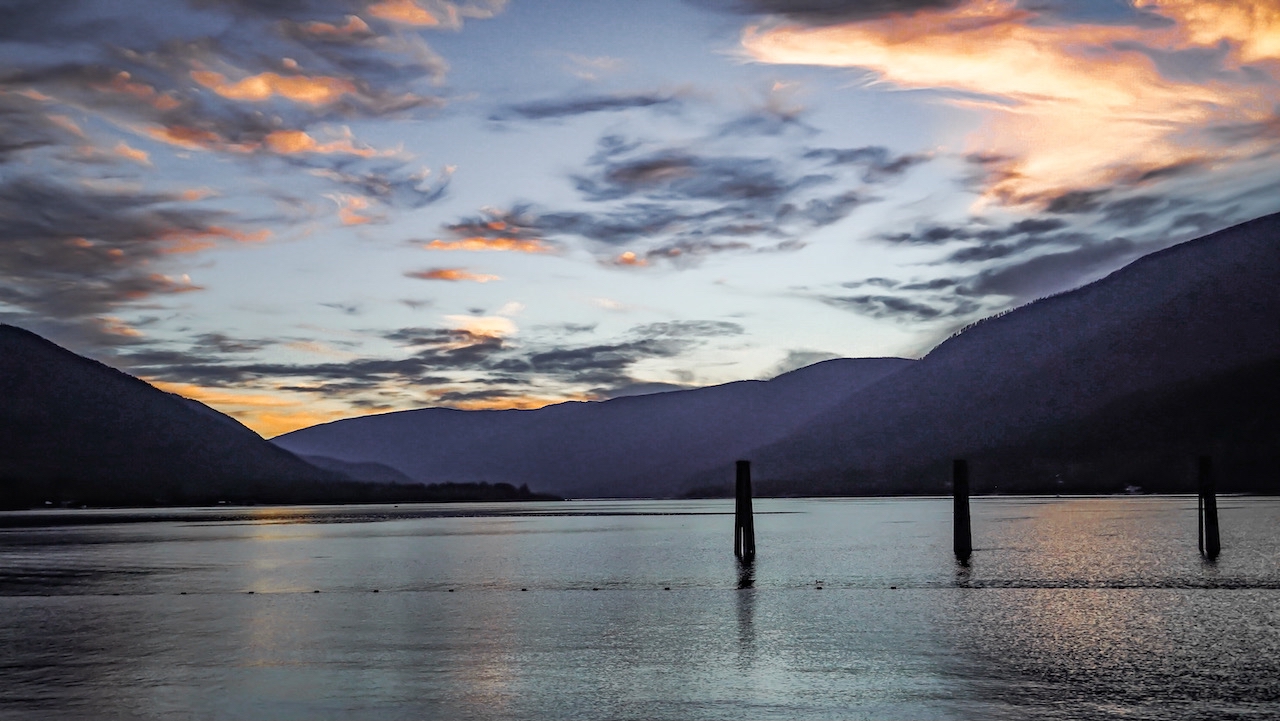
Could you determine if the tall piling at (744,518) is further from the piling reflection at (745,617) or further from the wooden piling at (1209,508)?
the wooden piling at (1209,508)

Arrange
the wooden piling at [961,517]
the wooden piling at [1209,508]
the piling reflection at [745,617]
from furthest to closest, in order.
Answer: the wooden piling at [1209,508] → the wooden piling at [961,517] → the piling reflection at [745,617]

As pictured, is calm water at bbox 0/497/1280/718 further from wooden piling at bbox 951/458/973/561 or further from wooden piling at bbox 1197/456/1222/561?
wooden piling at bbox 1197/456/1222/561

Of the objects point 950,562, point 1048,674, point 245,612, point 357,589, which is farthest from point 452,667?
point 950,562

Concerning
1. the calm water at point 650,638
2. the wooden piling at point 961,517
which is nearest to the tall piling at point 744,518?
the calm water at point 650,638

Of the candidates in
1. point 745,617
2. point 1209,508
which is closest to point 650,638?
point 745,617

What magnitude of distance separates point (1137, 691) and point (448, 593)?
86.0 ft

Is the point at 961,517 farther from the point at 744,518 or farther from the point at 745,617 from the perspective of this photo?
the point at 745,617

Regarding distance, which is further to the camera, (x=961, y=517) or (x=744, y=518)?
(x=744, y=518)

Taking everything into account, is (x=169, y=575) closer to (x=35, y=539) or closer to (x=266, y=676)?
(x=266, y=676)

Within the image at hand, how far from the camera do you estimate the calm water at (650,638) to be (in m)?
19.2

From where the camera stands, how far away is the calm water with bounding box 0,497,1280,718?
1920 centimetres

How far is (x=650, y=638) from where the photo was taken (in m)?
27.6

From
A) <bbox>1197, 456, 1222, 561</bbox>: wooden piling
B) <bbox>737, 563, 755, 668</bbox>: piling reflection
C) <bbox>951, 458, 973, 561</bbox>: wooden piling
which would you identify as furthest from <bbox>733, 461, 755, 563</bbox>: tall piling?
<bbox>1197, 456, 1222, 561</bbox>: wooden piling

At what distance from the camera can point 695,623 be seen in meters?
30.8
